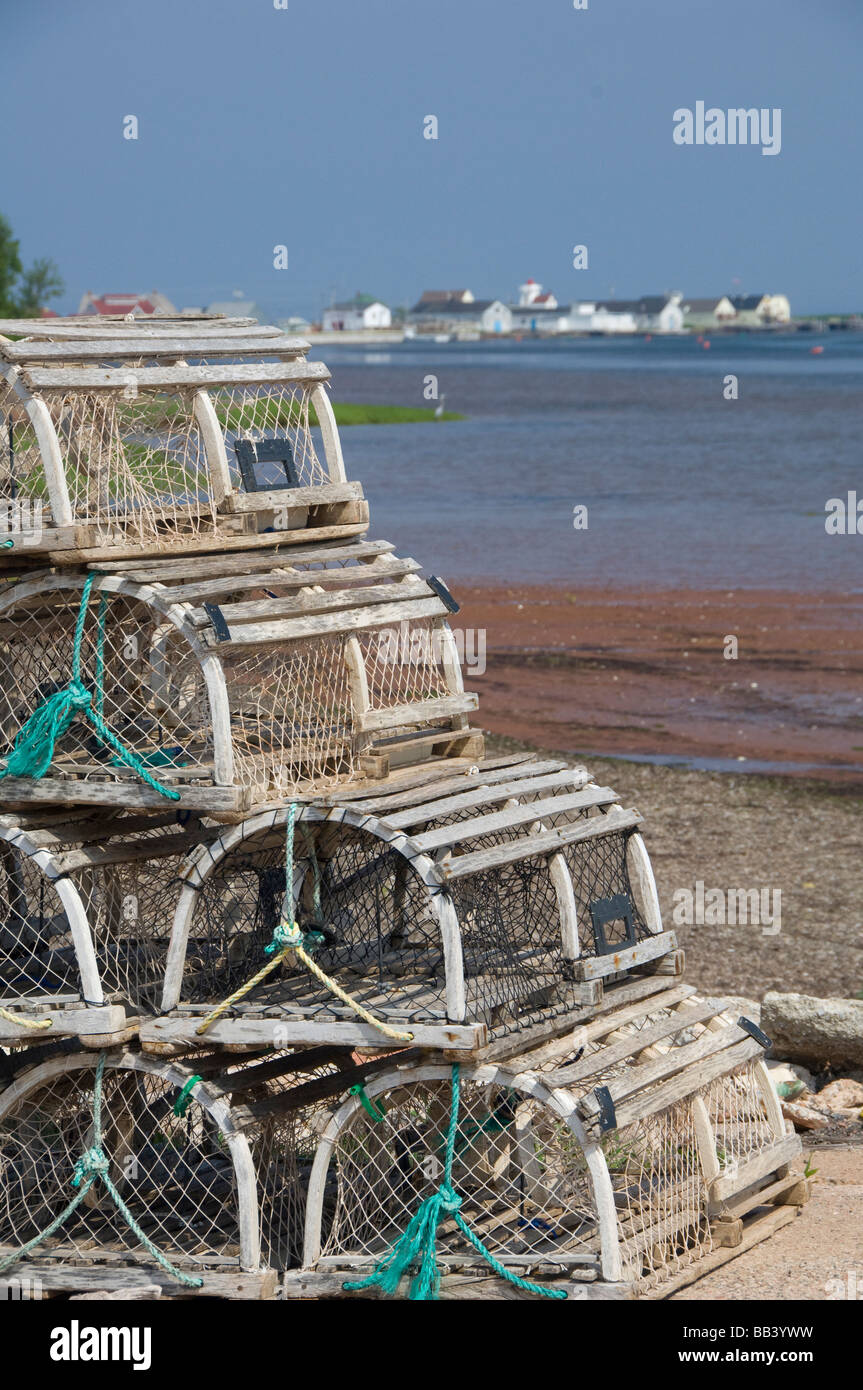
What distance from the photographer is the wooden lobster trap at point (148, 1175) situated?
662 centimetres

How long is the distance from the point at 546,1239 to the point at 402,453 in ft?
157

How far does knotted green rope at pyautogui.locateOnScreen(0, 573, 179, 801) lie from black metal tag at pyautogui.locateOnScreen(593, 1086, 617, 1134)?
2.08m

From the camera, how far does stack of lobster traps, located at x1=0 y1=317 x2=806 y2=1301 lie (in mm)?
6488

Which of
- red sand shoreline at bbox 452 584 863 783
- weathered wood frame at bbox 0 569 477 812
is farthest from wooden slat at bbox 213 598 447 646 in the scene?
red sand shoreline at bbox 452 584 863 783

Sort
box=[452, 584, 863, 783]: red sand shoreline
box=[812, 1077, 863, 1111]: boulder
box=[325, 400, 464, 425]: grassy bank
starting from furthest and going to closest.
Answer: box=[325, 400, 464, 425]: grassy bank → box=[452, 584, 863, 783]: red sand shoreline → box=[812, 1077, 863, 1111]: boulder

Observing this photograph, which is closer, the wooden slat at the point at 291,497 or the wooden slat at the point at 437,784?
the wooden slat at the point at 437,784

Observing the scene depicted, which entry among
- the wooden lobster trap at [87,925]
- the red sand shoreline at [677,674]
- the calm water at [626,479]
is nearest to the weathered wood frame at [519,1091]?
the wooden lobster trap at [87,925]

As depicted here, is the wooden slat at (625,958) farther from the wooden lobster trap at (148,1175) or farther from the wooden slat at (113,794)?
the wooden slat at (113,794)

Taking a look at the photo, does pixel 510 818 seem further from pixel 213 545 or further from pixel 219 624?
pixel 213 545

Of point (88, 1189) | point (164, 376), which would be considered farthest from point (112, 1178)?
point (164, 376)

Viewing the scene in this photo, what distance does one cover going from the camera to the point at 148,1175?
7.28 metres

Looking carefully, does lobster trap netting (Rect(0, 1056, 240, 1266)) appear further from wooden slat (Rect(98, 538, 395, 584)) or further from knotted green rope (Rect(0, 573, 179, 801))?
wooden slat (Rect(98, 538, 395, 584))

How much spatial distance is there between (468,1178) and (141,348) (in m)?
3.55

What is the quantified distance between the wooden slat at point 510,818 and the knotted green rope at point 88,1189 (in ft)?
5.02
